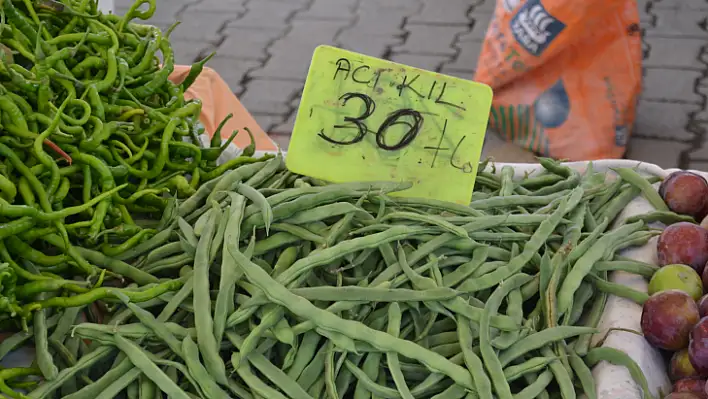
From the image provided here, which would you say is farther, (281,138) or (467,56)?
(467,56)

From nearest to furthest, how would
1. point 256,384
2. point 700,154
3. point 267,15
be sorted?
point 256,384, point 700,154, point 267,15

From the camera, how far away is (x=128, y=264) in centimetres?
97

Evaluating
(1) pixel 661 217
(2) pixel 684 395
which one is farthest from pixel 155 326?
(1) pixel 661 217

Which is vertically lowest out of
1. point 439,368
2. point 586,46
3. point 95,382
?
point 95,382

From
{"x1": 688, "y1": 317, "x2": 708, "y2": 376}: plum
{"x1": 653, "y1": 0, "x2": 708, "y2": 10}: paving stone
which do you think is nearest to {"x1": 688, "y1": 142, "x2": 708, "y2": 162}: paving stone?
{"x1": 653, "y1": 0, "x2": 708, "y2": 10}: paving stone

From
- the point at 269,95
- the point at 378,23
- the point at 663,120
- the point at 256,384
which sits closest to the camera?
the point at 256,384

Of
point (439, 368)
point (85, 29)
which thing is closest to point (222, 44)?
point (85, 29)

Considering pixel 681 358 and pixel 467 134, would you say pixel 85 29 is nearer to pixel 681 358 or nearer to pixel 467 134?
pixel 467 134

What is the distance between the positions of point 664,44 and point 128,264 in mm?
2821

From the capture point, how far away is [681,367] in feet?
2.91

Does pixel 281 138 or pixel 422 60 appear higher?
pixel 422 60

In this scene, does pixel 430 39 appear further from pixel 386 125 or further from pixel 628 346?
pixel 628 346

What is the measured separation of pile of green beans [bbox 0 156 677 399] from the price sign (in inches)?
2.3

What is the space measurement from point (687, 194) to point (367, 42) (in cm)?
238
